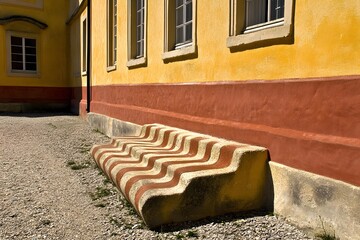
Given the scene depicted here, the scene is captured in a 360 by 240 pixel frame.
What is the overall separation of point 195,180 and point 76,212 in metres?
1.37

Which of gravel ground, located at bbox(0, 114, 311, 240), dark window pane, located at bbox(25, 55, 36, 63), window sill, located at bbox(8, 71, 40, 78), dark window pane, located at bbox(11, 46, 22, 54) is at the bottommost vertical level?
gravel ground, located at bbox(0, 114, 311, 240)

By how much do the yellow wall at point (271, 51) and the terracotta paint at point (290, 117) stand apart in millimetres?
113

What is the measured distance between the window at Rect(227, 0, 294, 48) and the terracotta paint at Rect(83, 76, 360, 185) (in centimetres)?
45

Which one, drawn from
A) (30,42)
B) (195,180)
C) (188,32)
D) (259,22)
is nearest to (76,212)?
(195,180)

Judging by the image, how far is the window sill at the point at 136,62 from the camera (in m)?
6.65

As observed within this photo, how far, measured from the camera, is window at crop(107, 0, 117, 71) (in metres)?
9.09

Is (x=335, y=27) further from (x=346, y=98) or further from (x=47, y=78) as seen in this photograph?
(x=47, y=78)

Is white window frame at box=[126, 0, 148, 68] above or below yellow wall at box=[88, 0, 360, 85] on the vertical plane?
above

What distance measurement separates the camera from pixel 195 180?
308 centimetres

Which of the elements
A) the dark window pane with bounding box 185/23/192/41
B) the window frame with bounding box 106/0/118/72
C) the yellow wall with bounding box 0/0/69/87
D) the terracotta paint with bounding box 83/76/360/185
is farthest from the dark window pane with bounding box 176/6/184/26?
the yellow wall with bounding box 0/0/69/87

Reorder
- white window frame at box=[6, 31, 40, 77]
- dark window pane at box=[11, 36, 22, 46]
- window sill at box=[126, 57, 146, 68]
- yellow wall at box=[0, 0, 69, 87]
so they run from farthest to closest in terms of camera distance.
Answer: dark window pane at box=[11, 36, 22, 46] < yellow wall at box=[0, 0, 69, 87] < white window frame at box=[6, 31, 40, 77] < window sill at box=[126, 57, 146, 68]

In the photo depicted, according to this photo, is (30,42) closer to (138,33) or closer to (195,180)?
(138,33)

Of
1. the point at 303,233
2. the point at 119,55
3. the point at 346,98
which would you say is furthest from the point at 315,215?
the point at 119,55

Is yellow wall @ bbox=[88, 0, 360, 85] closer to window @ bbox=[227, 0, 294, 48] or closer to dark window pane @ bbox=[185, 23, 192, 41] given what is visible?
window @ bbox=[227, 0, 294, 48]
